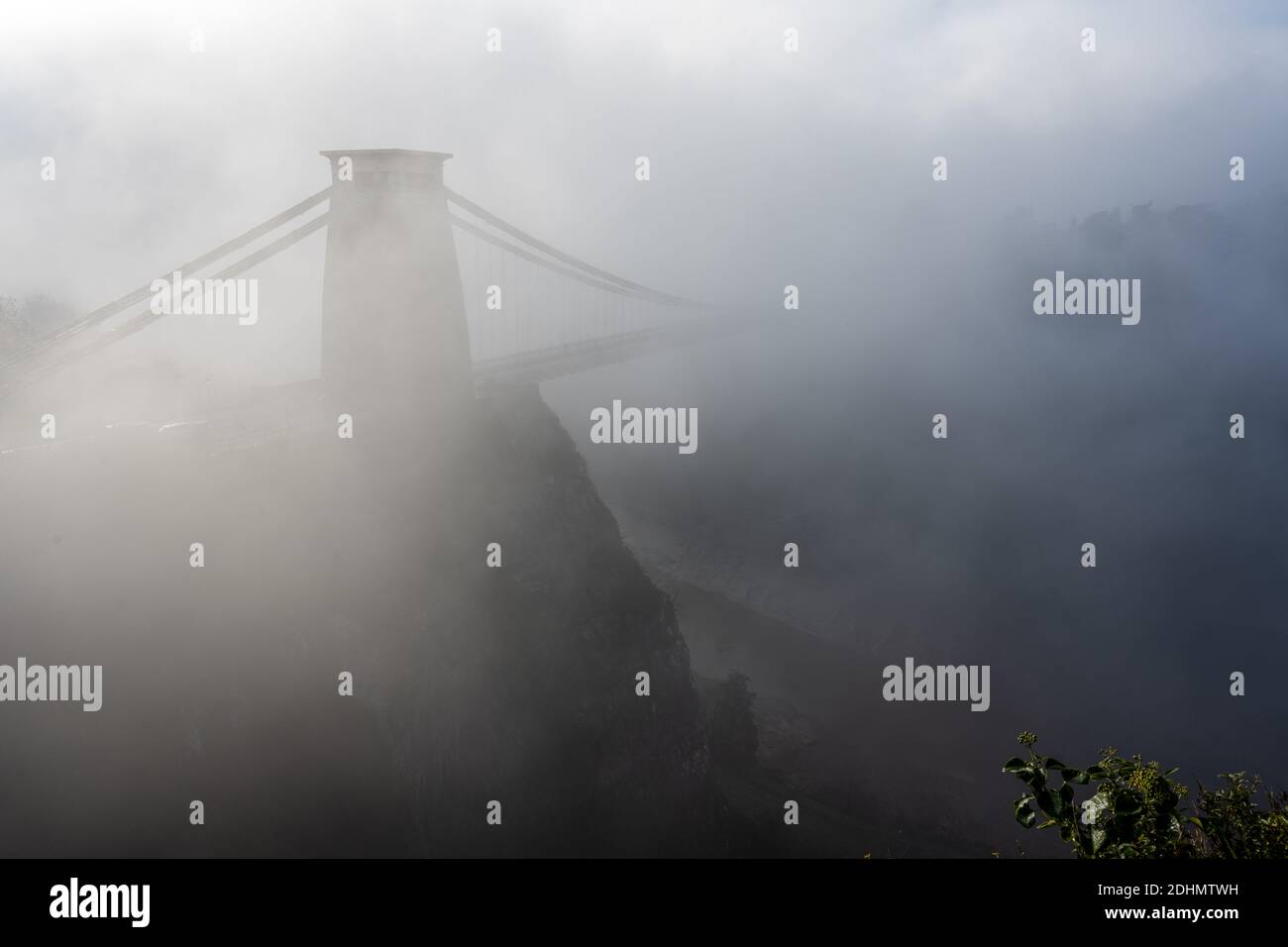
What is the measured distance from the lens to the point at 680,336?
166 ft

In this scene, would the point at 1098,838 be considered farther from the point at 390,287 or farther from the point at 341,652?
the point at 390,287

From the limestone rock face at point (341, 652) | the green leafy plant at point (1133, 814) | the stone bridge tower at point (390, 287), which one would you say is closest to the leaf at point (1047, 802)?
the green leafy plant at point (1133, 814)

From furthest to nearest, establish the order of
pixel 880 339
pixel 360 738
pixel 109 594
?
1. pixel 880 339
2. pixel 360 738
3. pixel 109 594

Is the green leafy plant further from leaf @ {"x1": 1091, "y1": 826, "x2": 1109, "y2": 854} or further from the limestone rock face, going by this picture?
the limestone rock face

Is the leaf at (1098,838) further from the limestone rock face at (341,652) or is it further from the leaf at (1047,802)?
the limestone rock face at (341,652)

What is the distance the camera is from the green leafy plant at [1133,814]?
713 centimetres

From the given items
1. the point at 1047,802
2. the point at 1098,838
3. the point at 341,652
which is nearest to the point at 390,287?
the point at 341,652

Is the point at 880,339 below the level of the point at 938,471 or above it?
above

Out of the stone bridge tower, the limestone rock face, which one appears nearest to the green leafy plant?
the limestone rock face

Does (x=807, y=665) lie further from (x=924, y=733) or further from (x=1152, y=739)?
(x=1152, y=739)

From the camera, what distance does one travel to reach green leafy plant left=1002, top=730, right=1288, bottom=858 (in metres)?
7.13

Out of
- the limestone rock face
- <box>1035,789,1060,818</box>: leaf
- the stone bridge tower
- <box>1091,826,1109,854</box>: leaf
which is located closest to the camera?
<box>1091,826,1109,854</box>: leaf
